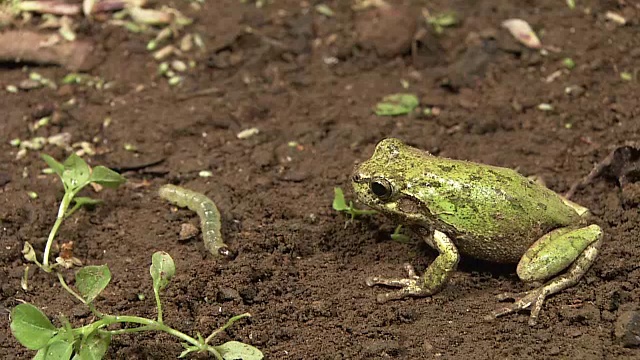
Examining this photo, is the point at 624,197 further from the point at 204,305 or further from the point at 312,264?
the point at 204,305

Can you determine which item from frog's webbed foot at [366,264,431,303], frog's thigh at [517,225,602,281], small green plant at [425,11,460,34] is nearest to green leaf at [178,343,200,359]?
frog's webbed foot at [366,264,431,303]

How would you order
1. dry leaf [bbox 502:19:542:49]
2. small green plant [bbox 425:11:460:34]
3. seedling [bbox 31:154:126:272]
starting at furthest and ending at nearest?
small green plant [bbox 425:11:460:34]
dry leaf [bbox 502:19:542:49]
seedling [bbox 31:154:126:272]

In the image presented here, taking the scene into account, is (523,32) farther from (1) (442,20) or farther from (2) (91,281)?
(2) (91,281)

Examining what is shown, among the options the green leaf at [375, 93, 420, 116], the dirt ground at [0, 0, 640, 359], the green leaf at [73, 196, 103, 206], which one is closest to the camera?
the dirt ground at [0, 0, 640, 359]

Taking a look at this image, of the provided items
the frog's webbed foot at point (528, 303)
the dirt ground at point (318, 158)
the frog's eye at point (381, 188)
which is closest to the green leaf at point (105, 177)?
the dirt ground at point (318, 158)

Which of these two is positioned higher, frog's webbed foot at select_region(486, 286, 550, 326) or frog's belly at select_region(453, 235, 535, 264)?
Result: frog's belly at select_region(453, 235, 535, 264)

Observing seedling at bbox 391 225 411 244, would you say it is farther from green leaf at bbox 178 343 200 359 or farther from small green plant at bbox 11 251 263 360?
green leaf at bbox 178 343 200 359

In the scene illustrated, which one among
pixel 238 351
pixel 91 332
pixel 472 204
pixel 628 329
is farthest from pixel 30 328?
pixel 628 329

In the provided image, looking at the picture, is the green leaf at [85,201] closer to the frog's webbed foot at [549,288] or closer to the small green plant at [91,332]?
the small green plant at [91,332]
